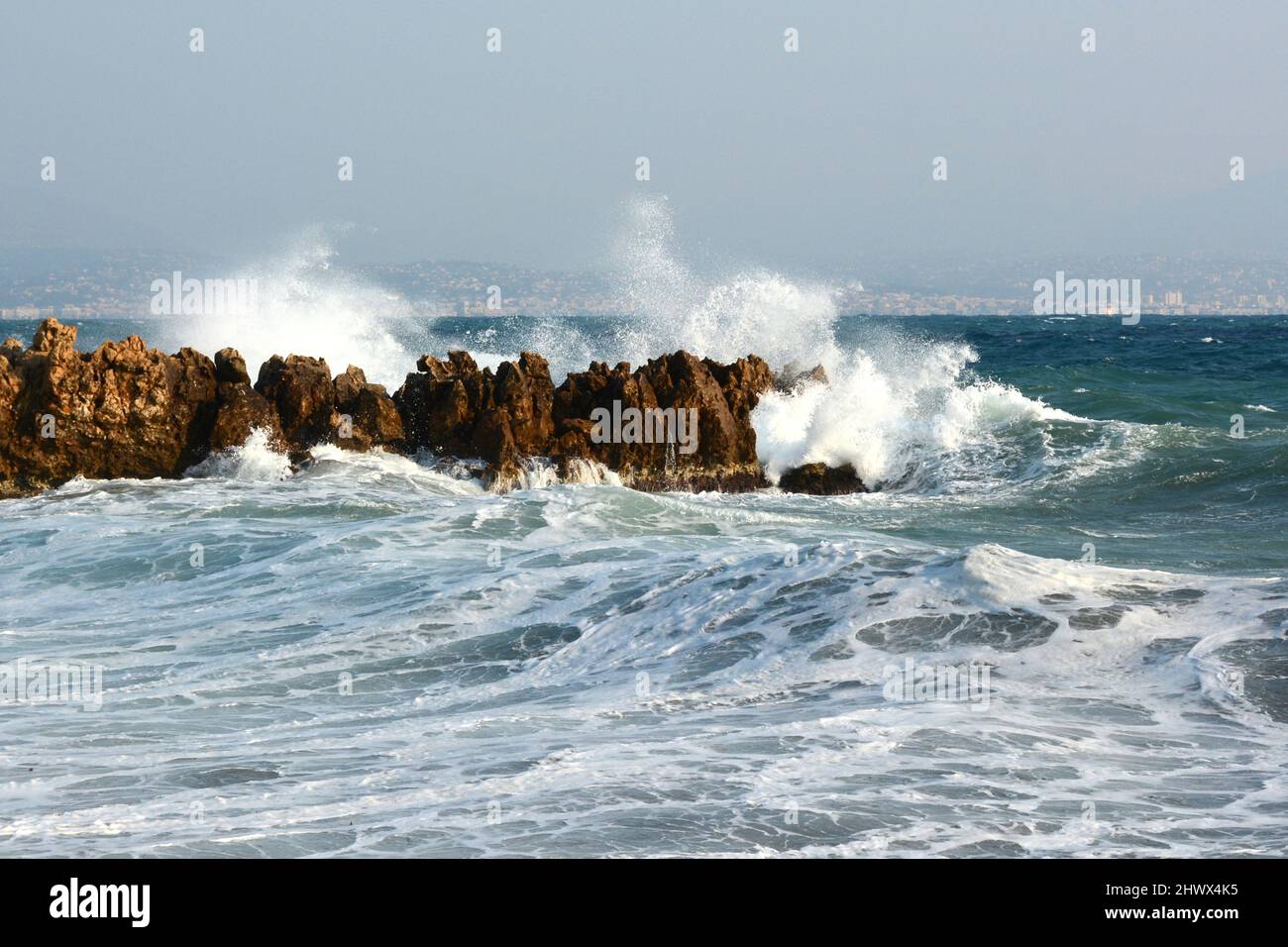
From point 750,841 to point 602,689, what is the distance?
2.70 metres

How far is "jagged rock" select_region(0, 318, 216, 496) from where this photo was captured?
14789mm

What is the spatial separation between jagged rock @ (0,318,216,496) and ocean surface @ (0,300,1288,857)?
57 centimetres

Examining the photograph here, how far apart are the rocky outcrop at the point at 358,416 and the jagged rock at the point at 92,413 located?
2 centimetres

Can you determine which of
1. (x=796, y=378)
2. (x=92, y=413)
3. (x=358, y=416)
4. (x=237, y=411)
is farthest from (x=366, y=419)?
(x=796, y=378)

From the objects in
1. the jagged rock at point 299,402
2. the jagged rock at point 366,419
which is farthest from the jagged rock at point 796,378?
the jagged rock at point 299,402

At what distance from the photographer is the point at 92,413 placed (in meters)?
15.0

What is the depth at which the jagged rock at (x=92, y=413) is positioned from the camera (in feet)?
48.5

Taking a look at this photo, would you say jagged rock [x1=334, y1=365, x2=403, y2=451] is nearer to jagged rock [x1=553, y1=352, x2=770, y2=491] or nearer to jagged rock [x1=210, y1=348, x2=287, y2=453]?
jagged rock [x1=210, y1=348, x2=287, y2=453]

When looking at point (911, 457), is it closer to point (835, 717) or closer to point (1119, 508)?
point (1119, 508)

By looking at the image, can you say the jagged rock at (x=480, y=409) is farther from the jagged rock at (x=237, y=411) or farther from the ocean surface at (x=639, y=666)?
the jagged rock at (x=237, y=411)

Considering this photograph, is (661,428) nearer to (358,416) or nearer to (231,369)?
(358,416)

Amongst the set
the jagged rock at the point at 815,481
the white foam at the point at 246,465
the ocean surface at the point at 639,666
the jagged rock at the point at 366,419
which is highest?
the jagged rock at the point at 366,419
